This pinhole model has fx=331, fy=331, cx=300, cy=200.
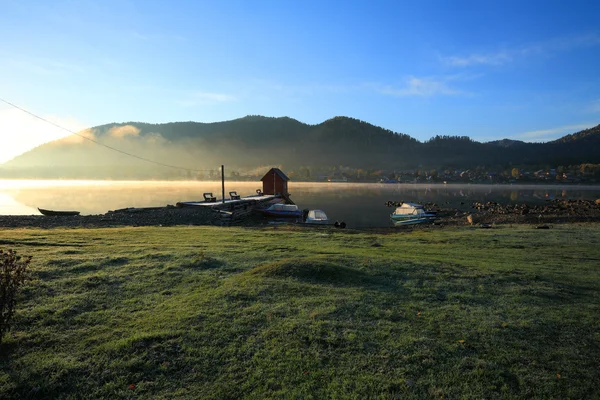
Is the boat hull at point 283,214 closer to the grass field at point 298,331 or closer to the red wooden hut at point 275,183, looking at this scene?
Answer: the red wooden hut at point 275,183

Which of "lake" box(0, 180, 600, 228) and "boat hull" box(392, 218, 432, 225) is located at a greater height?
"lake" box(0, 180, 600, 228)

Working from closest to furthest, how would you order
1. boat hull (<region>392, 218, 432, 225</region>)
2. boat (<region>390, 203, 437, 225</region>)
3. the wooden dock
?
1. the wooden dock
2. boat hull (<region>392, 218, 432, 225</region>)
3. boat (<region>390, 203, 437, 225</region>)

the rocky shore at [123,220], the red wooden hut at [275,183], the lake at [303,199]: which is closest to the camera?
the rocky shore at [123,220]

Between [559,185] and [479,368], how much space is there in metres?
221

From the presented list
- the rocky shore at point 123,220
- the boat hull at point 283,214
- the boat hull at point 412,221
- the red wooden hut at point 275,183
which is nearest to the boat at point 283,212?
the boat hull at point 283,214

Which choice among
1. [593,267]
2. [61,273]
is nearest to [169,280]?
[61,273]

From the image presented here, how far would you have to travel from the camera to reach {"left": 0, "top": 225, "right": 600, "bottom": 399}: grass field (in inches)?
213

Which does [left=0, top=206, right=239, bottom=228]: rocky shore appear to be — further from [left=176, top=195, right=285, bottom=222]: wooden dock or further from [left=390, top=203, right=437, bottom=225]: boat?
[left=390, top=203, right=437, bottom=225]: boat

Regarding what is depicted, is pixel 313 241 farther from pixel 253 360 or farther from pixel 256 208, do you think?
pixel 256 208

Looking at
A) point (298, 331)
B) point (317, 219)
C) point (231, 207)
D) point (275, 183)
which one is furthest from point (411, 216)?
point (298, 331)

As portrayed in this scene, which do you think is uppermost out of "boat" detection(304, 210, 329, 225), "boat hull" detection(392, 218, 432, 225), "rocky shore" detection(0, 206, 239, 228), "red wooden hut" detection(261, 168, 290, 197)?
"red wooden hut" detection(261, 168, 290, 197)

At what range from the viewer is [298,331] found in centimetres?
710

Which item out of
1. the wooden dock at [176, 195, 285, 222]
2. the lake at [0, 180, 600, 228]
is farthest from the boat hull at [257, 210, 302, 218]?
the lake at [0, 180, 600, 228]

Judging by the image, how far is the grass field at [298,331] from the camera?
5.41 metres
